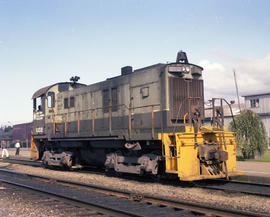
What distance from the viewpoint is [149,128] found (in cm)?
1027

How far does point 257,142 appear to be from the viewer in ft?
54.5

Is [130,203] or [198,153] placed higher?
[198,153]

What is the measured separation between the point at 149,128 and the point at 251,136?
892 centimetres

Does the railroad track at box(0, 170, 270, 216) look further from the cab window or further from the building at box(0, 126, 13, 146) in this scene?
the building at box(0, 126, 13, 146)

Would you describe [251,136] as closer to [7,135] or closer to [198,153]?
[198,153]

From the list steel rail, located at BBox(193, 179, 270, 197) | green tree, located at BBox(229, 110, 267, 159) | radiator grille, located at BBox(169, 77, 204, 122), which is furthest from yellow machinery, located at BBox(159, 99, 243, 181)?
green tree, located at BBox(229, 110, 267, 159)

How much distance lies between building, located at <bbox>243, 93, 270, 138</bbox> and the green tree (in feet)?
49.9

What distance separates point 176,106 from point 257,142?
8821mm

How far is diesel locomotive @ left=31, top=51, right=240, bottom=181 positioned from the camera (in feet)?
29.5

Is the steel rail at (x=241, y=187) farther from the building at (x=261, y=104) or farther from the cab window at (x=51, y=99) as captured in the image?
the building at (x=261, y=104)

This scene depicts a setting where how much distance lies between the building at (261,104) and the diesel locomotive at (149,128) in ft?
76.7

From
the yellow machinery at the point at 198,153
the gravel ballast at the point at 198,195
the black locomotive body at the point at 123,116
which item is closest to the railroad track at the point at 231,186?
the gravel ballast at the point at 198,195

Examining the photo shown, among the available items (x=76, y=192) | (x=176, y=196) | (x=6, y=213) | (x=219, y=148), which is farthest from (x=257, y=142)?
(x=6, y=213)

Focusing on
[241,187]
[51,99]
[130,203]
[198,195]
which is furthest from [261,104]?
[130,203]
